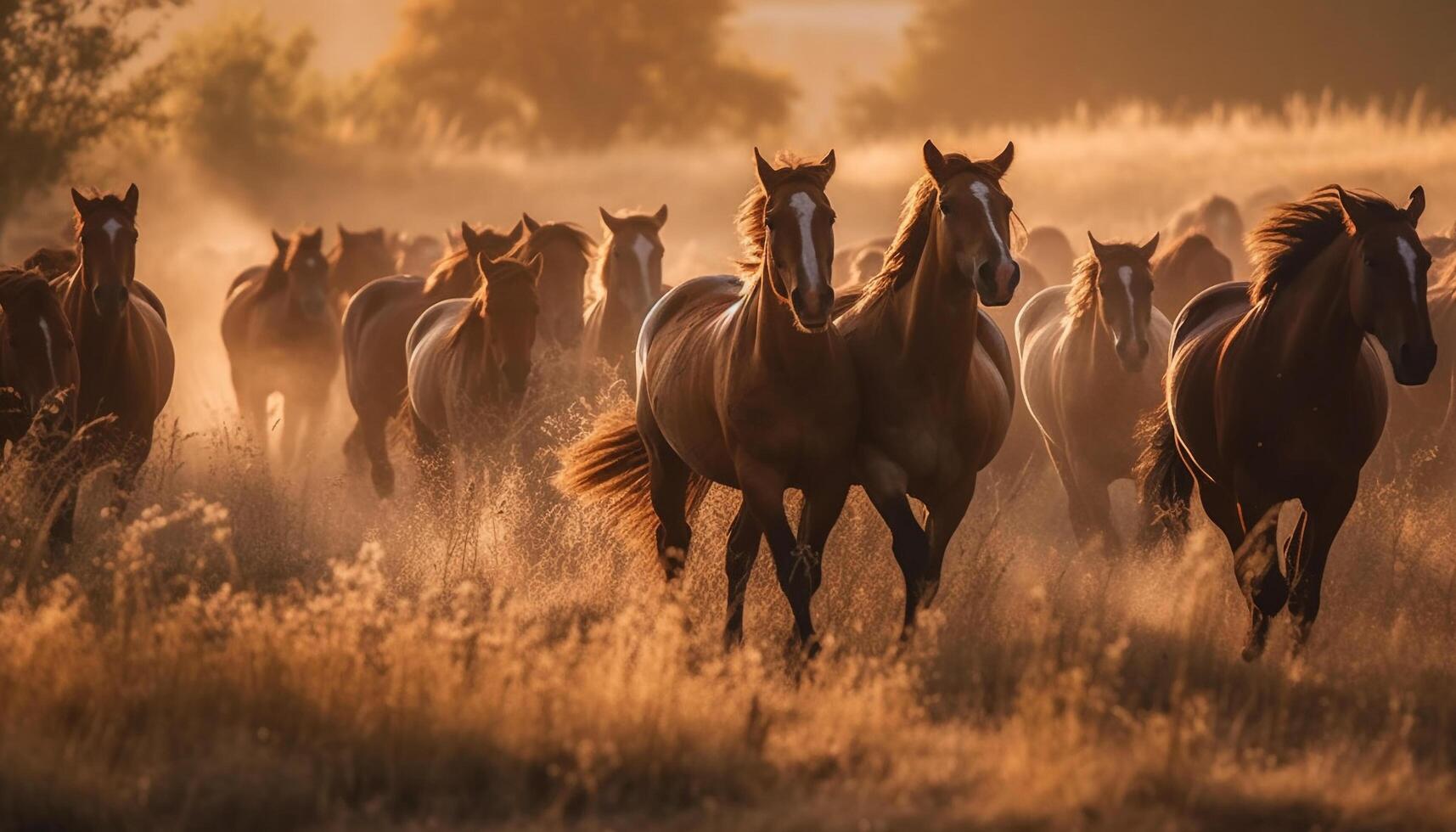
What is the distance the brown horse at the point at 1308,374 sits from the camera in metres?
7.23

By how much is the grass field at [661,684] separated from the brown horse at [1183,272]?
3014mm

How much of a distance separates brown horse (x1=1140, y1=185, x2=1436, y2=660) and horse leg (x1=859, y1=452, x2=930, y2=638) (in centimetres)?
126

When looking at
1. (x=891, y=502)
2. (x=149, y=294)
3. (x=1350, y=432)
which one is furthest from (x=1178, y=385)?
(x=149, y=294)

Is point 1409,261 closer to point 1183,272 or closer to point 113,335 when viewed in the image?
point 113,335

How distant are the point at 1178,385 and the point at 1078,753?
3.18 metres

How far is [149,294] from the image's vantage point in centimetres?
1165

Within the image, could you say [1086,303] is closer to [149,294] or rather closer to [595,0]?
[149,294]

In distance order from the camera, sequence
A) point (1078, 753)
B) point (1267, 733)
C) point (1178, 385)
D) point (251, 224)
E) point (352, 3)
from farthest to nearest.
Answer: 1. point (352, 3)
2. point (251, 224)
3. point (1178, 385)
4. point (1267, 733)
5. point (1078, 753)

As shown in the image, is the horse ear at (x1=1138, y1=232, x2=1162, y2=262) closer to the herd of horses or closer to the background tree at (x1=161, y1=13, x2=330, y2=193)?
the herd of horses

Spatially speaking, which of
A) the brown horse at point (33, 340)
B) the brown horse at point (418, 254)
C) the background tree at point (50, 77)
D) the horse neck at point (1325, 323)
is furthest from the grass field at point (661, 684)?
the background tree at point (50, 77)

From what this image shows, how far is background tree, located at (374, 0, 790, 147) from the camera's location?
152 feet

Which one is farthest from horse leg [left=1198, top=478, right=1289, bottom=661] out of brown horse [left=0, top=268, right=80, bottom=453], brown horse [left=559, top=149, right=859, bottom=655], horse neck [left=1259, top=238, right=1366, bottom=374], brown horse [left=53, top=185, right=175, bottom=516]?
brown horse [left=0, top=268, right=80, bottom=453]

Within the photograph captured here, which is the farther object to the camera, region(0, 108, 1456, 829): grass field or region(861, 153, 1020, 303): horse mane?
region(861, 153, 1020, 303): horse mane

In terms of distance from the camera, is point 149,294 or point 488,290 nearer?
point 488,290
